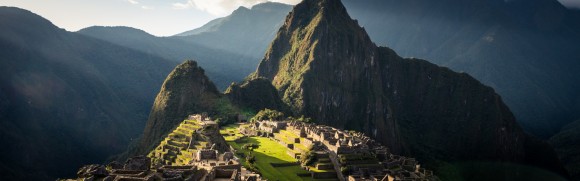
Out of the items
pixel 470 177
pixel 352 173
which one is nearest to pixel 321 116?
pixel 470 177

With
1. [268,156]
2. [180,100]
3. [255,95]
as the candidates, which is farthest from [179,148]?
[255,95]

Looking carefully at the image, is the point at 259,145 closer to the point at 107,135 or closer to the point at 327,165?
the point at 327,165

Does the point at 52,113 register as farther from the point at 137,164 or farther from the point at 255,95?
the point at 137,164

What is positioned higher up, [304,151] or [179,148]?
[304,151]

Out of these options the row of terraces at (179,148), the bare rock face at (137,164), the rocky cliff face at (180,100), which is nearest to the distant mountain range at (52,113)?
the rocky cliff face at (180,100)

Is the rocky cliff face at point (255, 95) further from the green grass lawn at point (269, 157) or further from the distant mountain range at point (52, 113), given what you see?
the green grass lawn at point (269, 157)

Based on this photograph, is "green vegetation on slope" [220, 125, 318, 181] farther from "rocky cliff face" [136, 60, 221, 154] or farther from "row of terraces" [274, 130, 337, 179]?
"rocky cliff face" [136, 60, 221, 154]

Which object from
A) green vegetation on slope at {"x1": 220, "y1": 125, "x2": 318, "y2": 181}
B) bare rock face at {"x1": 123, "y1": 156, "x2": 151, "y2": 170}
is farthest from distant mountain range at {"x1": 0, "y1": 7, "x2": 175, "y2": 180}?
bare rock face at {"x1": 123, "y1": 156, "x2": 151, "y2": 170}
